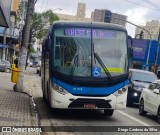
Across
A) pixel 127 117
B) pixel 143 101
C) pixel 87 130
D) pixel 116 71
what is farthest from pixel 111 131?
pixel 143 101

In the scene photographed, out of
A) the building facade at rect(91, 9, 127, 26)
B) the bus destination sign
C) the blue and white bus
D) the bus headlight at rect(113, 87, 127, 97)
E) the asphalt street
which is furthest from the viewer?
the building facade at rect(91, 9, 127, 26)

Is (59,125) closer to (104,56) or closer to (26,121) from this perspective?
(26,121)

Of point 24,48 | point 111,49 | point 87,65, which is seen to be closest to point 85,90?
point 87,65

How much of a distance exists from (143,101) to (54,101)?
15.5 feet

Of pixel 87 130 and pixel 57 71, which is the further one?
pixel 57 71

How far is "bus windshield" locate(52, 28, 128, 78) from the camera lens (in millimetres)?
13242

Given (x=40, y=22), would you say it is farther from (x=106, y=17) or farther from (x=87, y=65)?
(x=87, y=65)

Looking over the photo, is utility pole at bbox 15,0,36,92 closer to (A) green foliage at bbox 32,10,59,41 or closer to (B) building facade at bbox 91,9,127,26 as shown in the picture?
(B) building facade at bbox 91,9,127,26

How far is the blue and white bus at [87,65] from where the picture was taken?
13070 mm

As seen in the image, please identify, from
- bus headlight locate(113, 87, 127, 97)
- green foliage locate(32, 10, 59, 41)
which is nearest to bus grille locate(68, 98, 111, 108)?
bus headlight locate(113, 87, 127, 97)

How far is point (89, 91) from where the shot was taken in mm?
13102

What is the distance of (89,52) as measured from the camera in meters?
13.4

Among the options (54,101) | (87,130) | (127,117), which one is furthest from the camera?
(127,117)

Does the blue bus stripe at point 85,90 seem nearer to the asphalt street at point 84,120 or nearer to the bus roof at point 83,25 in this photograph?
the asphalt street at point 84,120
